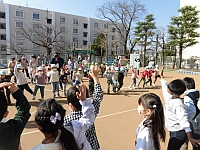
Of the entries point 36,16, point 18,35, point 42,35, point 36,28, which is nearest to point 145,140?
point 42,35

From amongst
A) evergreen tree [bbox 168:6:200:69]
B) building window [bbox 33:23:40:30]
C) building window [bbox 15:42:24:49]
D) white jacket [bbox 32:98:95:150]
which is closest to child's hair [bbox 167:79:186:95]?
white jacket [bbox 32:98:95:150]

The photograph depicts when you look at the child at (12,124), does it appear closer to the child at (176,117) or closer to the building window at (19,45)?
the child at (176,117)

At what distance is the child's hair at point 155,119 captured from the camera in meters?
1.93

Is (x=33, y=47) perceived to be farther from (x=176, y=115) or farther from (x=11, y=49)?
(x=176, y=115)

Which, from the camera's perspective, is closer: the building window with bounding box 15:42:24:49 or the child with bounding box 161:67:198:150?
the child with bounding box 161:67:198:150

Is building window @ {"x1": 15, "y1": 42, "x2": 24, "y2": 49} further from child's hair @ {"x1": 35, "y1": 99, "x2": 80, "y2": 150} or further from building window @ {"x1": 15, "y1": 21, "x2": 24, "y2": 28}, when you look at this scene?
child's hair @ {"x1": 35, "y1": 99, "x2": 80, "y2": 150}

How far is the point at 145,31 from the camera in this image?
34.0 meters

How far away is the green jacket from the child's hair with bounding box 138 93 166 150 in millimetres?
1182

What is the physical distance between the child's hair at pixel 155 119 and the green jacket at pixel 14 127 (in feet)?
3.88

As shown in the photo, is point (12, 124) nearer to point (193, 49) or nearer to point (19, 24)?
point (193, 49)

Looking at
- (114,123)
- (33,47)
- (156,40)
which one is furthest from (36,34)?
(114,123)

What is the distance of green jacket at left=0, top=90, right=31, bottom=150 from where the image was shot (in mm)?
1603

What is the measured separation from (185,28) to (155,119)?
27409mm

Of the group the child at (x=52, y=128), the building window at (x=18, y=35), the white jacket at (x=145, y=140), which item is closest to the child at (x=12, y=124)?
the child at (x=52, y=128)
